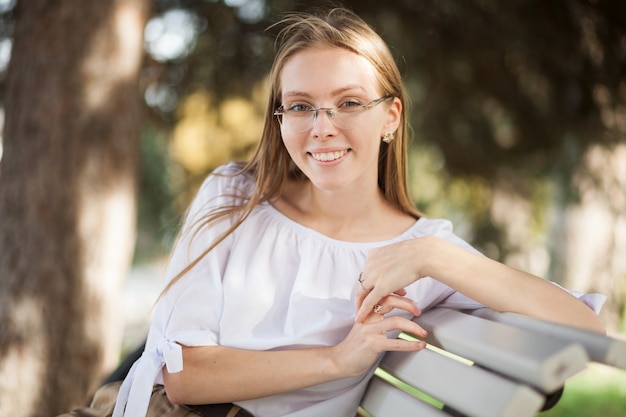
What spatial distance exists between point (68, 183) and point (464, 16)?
303 cm

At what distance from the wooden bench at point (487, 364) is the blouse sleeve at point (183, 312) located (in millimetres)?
549

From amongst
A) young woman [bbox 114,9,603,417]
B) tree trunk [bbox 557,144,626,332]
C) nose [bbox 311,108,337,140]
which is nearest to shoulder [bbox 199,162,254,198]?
young woman [bbox 114,9,603,417]

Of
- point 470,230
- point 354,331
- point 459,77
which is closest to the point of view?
point 354,331

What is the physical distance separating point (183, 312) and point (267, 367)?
0.29 m

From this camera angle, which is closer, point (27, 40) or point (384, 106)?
point (384, 106)

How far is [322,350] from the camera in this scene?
1996 mm

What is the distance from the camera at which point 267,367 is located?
1990 mm

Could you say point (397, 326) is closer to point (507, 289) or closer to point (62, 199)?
point (507, 289)

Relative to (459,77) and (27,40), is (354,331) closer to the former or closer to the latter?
(27,40)

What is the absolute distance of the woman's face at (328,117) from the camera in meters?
2.11

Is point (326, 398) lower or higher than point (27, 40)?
lower

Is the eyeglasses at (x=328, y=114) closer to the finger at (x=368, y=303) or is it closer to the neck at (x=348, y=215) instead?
the neck at (x=348, y=215)

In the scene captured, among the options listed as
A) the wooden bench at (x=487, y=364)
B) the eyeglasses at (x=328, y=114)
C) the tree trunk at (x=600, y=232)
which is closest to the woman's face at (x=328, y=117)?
the eyeglasses at (x=328, y=114)

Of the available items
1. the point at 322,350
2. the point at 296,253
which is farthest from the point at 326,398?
the point at 296,253
